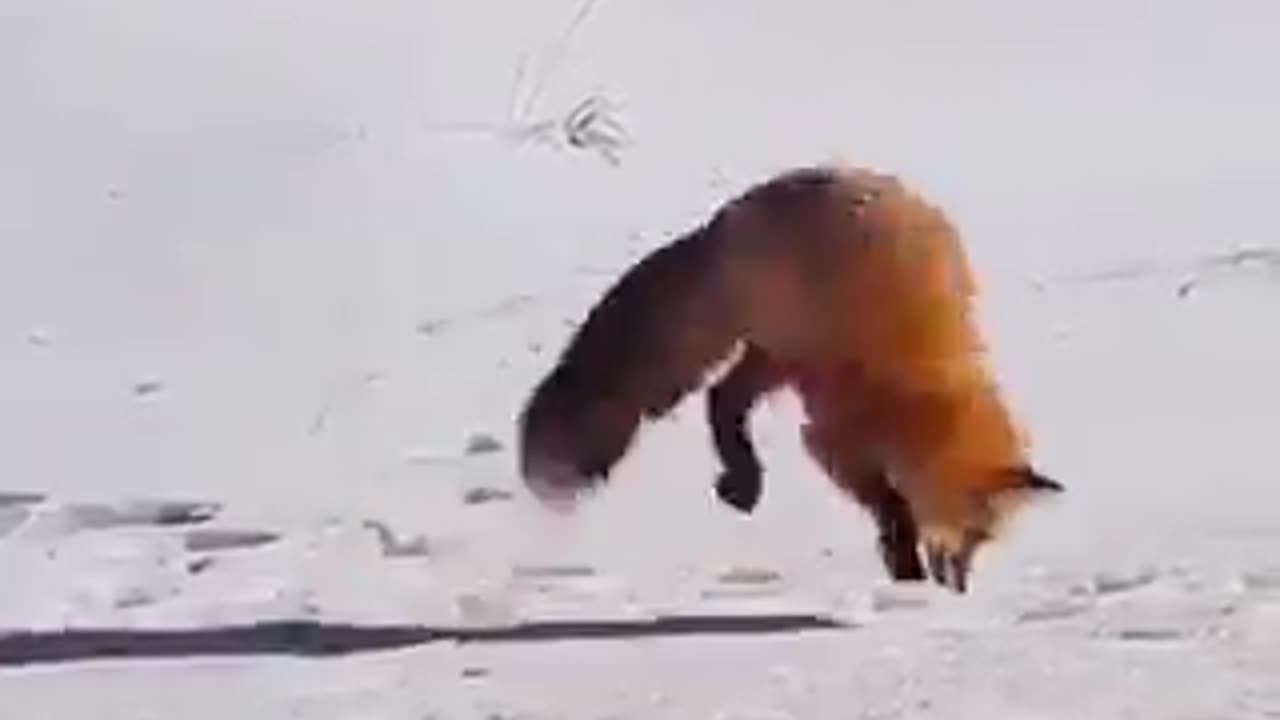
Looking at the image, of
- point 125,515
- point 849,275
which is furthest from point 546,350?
point 849,275

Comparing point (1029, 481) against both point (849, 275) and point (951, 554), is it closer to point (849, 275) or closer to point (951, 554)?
point (951, 554)

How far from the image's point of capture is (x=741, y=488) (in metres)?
4.99

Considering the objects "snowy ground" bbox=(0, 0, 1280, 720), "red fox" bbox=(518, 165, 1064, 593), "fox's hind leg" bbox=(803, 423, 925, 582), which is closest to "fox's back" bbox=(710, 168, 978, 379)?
"red fox" bbox=(518, 165, 1064, 593)

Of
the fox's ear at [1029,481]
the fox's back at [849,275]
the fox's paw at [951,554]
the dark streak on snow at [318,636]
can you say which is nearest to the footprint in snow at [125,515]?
the dark streak on snow at [318,636]

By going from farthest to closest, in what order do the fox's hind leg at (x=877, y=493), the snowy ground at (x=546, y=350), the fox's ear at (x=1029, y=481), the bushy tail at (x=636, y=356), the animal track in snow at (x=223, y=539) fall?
the animal track in snow at (x=223, y=539)
the bushy tail at (x=636, y=356)
the fox's hind leg at (x=877, y=493)
the fox's ear at (x=1029, y=481)
the snowy ground at (x=546, y=350)

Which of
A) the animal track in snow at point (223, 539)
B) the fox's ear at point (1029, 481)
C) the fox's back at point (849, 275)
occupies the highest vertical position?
the fox's back at point (849, 275)

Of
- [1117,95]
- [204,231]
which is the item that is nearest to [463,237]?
[204,231]

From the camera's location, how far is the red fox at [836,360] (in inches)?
177

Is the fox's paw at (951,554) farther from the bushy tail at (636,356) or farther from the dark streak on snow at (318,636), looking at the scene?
the bushy tail at (636,356)

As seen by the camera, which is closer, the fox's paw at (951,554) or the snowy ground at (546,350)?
the snowy ground at (546,350)

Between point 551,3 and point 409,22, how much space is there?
37cm

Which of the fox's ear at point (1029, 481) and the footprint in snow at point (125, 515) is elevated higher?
the footprint in snow at point (125, 515)

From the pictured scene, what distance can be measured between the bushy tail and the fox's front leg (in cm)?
6

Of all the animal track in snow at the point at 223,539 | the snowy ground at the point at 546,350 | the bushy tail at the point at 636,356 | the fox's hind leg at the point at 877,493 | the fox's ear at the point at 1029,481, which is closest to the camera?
the snowy ground at the point at 546,350
